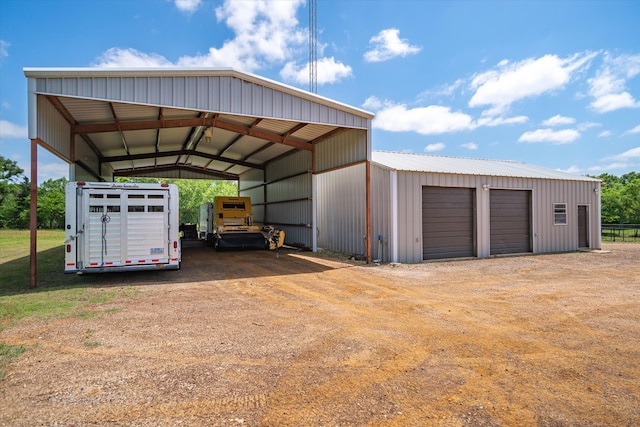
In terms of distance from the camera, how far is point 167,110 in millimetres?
12688

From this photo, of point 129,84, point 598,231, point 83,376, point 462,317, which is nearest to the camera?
point 83,376

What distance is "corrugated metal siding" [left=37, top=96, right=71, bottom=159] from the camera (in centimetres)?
938

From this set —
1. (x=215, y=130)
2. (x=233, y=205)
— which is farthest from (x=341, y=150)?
(x=233, y=205)

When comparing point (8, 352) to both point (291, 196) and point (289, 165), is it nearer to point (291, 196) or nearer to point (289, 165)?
point (291, 196)

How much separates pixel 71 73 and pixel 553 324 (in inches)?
456

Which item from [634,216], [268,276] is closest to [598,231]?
[268,276]

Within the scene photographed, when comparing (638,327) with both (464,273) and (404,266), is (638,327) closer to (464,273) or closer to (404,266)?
(464,273)

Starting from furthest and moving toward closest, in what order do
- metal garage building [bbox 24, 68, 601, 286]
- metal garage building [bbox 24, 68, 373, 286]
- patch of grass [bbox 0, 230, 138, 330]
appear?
metal garage building [bbox 24, 68, 601, 286], metal garage building [bbox 24, 68, 373, 286], patch of grass [bbox 0, 230, 138, 330]

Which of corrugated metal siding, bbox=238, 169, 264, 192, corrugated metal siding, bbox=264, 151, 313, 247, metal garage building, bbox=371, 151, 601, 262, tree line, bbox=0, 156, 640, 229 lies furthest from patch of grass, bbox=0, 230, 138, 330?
tree line, bbox=0, 156, 640, 229

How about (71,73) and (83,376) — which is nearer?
(83,376)

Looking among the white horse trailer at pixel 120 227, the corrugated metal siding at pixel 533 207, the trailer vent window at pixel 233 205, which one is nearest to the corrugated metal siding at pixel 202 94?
the white horse trailer at pixel 120 227

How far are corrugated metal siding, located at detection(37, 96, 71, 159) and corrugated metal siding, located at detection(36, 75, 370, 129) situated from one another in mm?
758

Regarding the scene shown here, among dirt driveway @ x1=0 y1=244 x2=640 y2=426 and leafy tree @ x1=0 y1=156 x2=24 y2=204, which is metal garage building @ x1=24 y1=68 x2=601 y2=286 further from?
leafy tree @ x1=0 y1=156 x2=24 y2=204

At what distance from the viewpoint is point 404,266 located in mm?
13031
